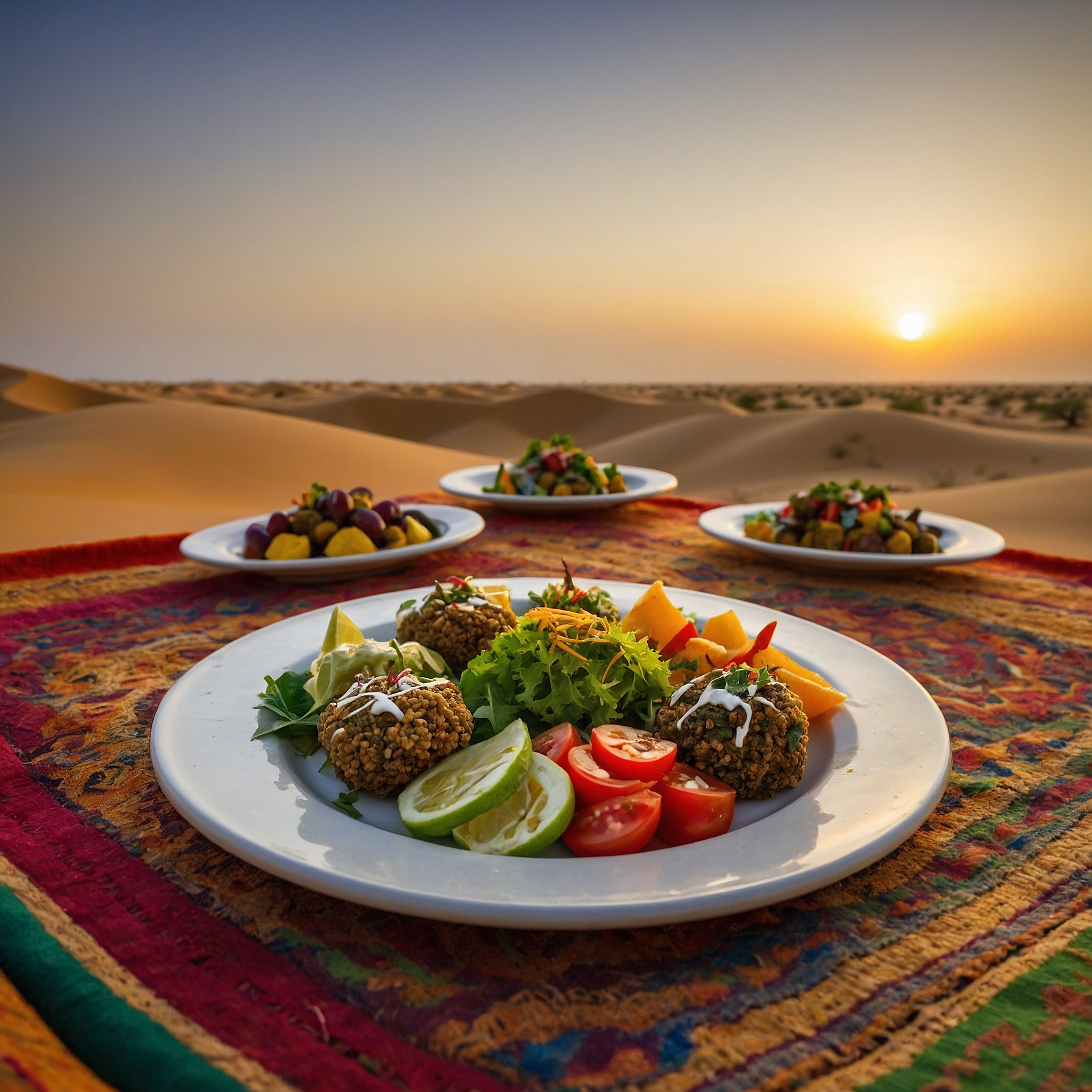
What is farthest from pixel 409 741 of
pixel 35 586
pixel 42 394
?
pixel 42 394

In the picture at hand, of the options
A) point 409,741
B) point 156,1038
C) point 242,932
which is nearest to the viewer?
point 156,1038

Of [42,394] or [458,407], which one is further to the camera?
[458,407]

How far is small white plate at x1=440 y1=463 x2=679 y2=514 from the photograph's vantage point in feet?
16.8

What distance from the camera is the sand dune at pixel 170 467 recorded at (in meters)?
5.81

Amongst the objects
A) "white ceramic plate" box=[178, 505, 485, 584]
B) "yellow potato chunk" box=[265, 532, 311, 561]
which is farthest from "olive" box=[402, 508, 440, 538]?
"yellow potato chunk" box=[265, 532, 311, 561]

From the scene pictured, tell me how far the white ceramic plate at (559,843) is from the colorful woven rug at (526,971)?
0.45 ft

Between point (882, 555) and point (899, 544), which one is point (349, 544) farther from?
point (899, 544)

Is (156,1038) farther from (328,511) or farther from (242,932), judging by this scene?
(328,511)

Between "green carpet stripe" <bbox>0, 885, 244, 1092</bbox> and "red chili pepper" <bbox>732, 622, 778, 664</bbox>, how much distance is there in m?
1.45

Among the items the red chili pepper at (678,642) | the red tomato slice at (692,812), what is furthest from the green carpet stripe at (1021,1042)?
the red chili pepper at (678,642)

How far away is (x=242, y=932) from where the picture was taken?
1.38 m

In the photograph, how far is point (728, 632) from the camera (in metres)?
2.46

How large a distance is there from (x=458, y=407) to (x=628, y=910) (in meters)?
41.1

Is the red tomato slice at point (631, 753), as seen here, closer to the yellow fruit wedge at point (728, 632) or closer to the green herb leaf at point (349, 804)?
the green herb leaf at point (349, 804)
